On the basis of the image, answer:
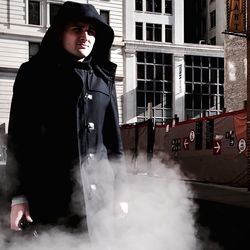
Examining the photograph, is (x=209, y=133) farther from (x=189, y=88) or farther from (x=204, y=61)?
(x=204, y=61)

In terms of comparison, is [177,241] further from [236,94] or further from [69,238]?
[236,94]

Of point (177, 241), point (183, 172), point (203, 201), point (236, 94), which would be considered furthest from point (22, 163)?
point (236, 94)

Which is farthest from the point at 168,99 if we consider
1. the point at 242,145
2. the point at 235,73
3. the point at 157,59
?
the point at 242,145

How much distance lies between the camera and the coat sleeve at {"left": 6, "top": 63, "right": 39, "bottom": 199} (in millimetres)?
2002

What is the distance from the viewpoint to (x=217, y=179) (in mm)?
13180

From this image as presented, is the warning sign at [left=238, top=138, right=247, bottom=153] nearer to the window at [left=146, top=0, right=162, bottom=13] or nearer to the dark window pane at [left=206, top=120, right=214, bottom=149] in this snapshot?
the dark window pane at [left=206, top=120, right=214, bottom=149]

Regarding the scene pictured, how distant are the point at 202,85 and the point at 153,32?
19.2 ft

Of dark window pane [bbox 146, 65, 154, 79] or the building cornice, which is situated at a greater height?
the building cornice

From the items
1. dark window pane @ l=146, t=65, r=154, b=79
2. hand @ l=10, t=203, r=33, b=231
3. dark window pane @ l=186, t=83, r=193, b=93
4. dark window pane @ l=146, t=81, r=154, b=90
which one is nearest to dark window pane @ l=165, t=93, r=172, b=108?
dark window pane @ l=146, t=81, r=154, b=90

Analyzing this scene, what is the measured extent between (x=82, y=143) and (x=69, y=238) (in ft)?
1.34

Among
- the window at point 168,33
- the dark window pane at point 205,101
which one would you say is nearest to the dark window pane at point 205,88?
the dark window pane at point 205,101

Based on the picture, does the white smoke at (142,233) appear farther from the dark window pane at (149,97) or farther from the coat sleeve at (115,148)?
the dark window pane at (149,97)

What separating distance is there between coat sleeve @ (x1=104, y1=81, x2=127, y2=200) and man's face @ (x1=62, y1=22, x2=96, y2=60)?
0.78ft

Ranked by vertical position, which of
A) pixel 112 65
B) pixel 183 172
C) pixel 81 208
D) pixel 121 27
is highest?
pixel 121 27
